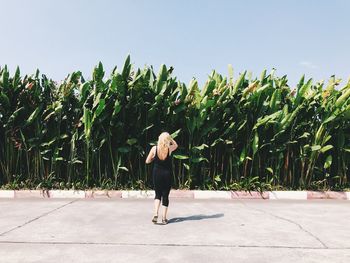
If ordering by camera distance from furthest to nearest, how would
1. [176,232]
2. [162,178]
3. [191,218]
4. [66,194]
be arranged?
[66,194], [191,218], [162,178], [176,232]

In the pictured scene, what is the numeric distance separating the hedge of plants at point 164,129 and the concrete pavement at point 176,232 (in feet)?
4.06

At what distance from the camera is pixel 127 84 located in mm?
8961

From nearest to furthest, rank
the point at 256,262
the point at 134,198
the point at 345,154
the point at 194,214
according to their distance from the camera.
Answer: the point at 256,262
the point at 194,214
the point at 134,198
the point at 345,154

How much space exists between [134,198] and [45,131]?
97.5 inches

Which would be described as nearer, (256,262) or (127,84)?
(256,262)

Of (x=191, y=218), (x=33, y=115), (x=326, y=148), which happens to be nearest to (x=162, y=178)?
(x=191, y=218)

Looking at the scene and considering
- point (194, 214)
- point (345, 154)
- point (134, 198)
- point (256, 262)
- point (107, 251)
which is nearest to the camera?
point (256, 262)

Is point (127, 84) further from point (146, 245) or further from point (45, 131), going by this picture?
point (146, 245)

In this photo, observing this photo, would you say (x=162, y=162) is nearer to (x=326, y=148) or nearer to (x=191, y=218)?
(x=191, y=218)

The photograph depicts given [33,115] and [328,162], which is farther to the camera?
[328,162]

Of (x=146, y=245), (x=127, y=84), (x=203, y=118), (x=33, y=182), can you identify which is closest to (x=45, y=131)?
(x=33, y=182)

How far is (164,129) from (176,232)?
4.02m

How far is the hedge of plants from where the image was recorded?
905cm

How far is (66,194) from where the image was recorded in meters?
8.96
